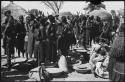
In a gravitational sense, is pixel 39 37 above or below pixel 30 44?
above

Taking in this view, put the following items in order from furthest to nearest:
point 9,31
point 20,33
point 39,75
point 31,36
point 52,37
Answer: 1. point 31,36
2. point 20,33
3. point 52,37
4. point 9,31
5. point 39,75

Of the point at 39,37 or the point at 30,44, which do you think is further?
the point at 30,44

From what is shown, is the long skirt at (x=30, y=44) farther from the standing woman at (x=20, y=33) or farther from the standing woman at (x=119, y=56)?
the standing woman at (x=119, y=56)

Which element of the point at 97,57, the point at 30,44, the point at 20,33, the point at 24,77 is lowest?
the point at 24,77

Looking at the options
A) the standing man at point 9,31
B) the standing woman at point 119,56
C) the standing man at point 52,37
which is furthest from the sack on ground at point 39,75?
the standing woman at point 119,56

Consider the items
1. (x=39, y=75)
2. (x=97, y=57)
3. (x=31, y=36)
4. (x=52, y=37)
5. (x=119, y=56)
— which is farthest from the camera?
(x=31, y=36)

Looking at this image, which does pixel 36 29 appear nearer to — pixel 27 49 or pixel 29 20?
pixel 29 20

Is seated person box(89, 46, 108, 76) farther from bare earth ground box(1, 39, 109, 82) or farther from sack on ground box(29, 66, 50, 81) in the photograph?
sack on ground box(29, 66, 50, 81)

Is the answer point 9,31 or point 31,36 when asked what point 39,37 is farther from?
point 31,36

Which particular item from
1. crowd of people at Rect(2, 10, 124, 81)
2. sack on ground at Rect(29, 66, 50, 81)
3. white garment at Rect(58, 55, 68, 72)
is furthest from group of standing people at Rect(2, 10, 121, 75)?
sack on ground at Rect(29, 66, 50, 81)

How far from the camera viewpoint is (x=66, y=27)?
9.60 metres

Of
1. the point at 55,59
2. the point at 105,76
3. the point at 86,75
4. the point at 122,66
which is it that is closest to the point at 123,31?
the point at 122,66

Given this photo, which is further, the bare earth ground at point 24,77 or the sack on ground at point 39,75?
the bare earth ground at point 24,77

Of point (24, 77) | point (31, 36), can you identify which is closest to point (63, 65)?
point (24, 77)
